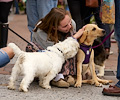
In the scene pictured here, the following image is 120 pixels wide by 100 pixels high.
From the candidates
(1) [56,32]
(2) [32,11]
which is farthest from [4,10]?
(1) [56,32]

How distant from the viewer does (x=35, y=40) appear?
5230 millimetres

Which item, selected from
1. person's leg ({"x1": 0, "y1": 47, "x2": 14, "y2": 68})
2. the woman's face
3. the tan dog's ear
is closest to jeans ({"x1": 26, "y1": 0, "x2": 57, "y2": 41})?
the woman's face

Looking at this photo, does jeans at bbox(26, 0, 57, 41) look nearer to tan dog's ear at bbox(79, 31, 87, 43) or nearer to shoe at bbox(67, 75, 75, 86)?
tan dog's ear at bbox(79, 31, 87, 43)

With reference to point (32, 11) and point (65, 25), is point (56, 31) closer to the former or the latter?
point (65, 25)

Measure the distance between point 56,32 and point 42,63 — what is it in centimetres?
70

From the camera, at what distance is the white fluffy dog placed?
423 centimetres

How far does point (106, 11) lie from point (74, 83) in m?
1.19

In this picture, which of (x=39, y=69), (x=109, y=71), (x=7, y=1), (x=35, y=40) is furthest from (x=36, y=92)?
(x=7, y=1)

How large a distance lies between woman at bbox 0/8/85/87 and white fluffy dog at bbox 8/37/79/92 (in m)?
0.20

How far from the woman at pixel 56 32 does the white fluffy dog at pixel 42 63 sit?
0.20 meters

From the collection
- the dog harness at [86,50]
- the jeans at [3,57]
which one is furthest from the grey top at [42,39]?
the jeans at [3,57]

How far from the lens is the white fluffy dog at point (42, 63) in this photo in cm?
423

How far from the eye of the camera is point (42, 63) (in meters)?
4.38

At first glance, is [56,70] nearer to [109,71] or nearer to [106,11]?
[106,11]
